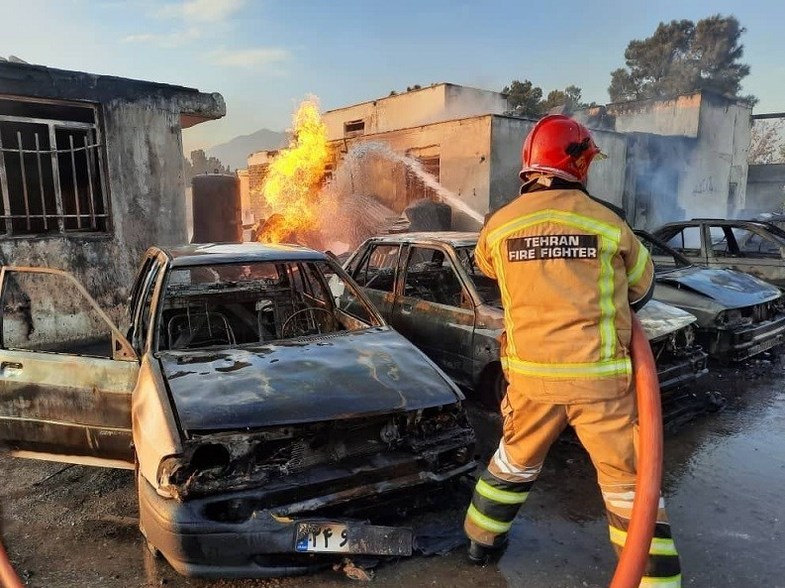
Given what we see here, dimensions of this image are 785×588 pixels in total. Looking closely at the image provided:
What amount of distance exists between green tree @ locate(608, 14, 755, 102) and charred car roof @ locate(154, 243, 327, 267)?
32.5 meters

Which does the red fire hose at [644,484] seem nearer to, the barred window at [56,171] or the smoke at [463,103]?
the barred window at [56,171]

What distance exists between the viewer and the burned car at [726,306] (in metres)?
5.62

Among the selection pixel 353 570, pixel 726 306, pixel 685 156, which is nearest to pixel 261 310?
pixel 353 570

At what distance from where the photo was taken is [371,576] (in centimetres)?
270

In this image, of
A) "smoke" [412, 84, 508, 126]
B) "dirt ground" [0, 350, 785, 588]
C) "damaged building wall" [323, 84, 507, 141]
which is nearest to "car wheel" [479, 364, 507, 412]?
"dirt ground" [0, 350, 785, 588]

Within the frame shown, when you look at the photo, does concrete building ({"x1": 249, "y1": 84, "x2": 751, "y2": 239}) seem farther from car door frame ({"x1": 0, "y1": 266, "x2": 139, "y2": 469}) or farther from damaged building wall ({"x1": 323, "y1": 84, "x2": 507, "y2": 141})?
car door frame ({"x1": 0, "y1": 266, "x2": 139, "y2": 469})

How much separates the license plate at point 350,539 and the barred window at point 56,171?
18.2 ft

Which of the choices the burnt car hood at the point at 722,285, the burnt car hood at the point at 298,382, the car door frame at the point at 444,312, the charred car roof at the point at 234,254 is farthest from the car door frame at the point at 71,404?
the burnt car hood at the point at 722,285

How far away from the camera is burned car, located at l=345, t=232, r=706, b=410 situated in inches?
175

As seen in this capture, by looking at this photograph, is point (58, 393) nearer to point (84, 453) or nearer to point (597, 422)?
point (84, 453)

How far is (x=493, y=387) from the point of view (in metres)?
4.60

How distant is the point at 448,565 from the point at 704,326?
4198mm

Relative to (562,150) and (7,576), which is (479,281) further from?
(7,576)

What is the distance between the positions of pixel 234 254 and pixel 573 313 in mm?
2423
